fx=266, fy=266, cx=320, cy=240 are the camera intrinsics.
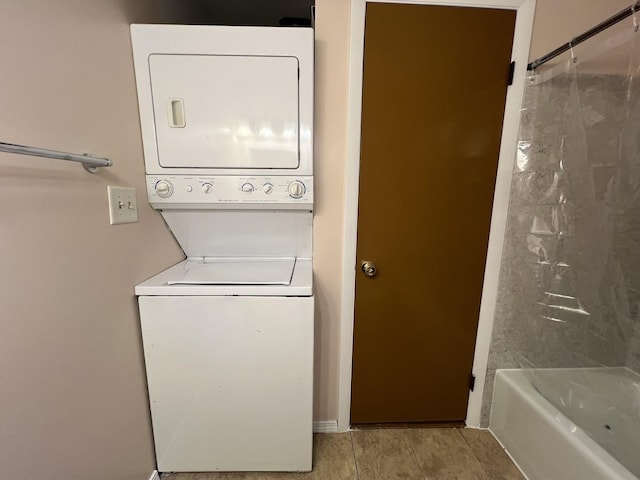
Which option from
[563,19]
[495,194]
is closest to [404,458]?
[495,194]

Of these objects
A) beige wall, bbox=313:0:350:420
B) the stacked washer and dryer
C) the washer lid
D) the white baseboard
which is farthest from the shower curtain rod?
the white baseboard

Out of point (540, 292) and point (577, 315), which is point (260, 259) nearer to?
point (540, 292)

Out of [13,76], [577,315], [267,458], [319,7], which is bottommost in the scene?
[267,458]

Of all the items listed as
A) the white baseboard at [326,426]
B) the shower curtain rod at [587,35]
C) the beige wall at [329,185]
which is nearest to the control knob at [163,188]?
the beige wall at [329,185]

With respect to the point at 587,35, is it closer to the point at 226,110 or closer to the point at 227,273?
the point at 226,110

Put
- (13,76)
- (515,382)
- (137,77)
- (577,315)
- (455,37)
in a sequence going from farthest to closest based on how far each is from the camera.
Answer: (515,382) < (577,315) < (455,37) < (137,77) < (13,76)

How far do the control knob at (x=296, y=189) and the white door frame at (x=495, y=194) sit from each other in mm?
252

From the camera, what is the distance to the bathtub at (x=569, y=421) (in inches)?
45.1

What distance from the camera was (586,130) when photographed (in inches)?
49.4

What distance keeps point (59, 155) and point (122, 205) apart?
35 cm

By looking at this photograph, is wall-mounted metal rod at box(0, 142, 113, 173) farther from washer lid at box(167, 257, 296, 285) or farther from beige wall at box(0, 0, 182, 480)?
washer lid at box(167, 257, 296, 285)

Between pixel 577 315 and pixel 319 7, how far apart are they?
2033 mm

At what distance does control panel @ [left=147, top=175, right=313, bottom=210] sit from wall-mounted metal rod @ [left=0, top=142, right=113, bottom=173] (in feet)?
0.93

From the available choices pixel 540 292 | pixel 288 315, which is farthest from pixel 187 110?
pixel 540 292
